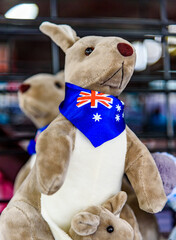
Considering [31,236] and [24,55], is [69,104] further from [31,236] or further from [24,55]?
[24,55]

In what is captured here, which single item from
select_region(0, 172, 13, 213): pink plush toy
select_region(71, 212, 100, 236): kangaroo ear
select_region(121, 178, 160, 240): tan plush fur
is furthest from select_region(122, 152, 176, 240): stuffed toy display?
select_region(0, 172, 13, 213): pink plush toy

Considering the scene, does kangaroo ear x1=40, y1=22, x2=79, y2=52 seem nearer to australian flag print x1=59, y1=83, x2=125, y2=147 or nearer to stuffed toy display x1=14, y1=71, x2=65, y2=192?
australian flag print x1=59, y1=83, x2=125, y2=147

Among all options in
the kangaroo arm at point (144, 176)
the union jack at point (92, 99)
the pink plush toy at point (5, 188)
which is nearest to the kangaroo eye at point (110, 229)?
the kangaroo arm at point (144, 176)

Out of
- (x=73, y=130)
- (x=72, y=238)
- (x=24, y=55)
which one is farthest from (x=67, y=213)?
(x=24, y=55)

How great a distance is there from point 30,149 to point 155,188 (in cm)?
61

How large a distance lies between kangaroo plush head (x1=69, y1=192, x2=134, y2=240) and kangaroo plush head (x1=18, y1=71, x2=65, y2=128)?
19.4 inches

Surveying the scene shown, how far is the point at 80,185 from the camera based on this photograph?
0.90 m

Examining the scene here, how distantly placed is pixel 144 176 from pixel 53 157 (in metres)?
0.28

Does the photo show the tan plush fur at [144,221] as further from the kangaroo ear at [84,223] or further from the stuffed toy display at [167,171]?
the kangaroo ear at [84,223]

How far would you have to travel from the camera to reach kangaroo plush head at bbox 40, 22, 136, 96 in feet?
2.97

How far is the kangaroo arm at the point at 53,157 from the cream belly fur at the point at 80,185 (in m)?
0.04

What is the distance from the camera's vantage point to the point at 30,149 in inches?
53.8

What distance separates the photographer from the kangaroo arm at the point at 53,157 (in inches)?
31.8

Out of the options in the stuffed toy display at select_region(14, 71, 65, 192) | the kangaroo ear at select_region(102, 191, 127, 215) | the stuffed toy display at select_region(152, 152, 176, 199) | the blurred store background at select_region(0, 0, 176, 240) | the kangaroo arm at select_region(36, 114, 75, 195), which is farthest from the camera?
the blurred store background at select_region(0, 0, 176, 240)
